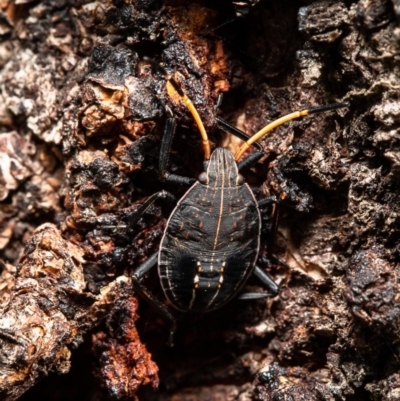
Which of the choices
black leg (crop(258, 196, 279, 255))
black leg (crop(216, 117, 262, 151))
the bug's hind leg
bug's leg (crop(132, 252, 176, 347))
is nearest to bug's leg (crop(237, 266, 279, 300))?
the bug's hind leg

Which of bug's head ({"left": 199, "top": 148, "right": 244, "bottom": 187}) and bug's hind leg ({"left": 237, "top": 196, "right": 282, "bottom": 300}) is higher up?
bug's head ({"left": 199, "top": 148, "right": 244, "bottom": 187})

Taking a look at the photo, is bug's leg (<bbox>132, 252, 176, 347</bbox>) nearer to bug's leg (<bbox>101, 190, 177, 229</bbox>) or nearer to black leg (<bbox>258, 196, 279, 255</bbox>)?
bug's leg (<bbox>101, 190, 177, 229</bbox>)

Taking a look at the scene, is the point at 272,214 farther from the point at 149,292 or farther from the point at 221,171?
the point at 149,292

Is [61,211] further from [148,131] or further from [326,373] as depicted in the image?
[326,373]

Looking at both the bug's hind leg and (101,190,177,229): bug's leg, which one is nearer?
(101,190,177,229): bug's leg

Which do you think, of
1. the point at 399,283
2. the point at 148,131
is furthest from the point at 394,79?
the point at 148,131

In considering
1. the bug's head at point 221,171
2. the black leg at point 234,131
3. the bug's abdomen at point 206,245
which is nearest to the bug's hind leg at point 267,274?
the bug's abdomen at point 206,245
